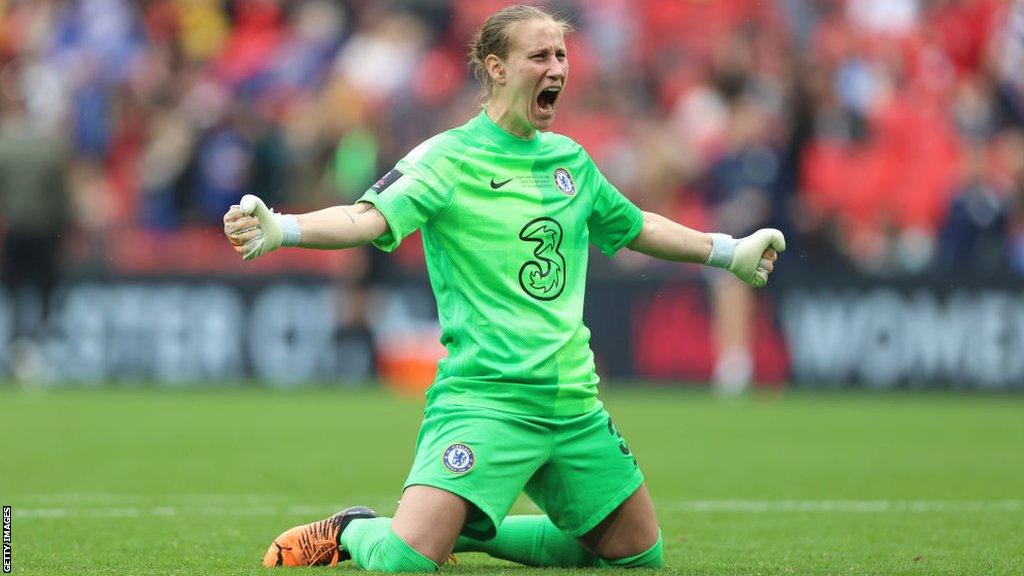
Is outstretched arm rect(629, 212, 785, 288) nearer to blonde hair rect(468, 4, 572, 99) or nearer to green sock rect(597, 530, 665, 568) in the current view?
blonde hair rect(468, 4, 572, 99)

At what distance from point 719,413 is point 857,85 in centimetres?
540

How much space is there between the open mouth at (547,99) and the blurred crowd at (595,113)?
1112 cm

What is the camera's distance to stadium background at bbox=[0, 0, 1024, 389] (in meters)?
16.6

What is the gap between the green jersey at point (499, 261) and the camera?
5.67 m

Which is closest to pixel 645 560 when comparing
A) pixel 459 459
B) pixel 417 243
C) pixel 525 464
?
pixel 525 464

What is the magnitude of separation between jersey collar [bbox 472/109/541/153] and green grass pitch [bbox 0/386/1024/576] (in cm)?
143

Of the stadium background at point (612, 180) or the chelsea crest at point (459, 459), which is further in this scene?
the stadium background at point (612, 180)

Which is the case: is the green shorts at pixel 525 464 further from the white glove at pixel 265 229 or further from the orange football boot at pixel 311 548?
the white glove at pixel 265 229

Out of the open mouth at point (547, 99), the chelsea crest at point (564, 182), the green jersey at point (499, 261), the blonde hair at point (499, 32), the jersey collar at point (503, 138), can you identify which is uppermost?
the blonde hair at point (499, 32)

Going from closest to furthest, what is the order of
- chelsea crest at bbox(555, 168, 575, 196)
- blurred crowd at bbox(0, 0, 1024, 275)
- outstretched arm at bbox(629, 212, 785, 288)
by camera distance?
chelsea crest at bbox(555, 168, 575, 196)
outstretched arm at bbox(629, 212, 785, 288)
blurred crowd at bbox(0, 0, 1024, 275)

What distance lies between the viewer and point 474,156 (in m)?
5.80

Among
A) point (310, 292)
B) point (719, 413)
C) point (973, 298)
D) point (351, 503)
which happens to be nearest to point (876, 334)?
point (973, 298)

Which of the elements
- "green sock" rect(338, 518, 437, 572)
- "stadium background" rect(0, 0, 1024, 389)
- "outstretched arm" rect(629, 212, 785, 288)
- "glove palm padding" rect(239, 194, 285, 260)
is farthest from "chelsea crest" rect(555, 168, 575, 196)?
"stadium background" rect(0, 0, 1024, 389)

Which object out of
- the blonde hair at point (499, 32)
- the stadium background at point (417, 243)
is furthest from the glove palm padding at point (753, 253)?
the stadium background at point (417, 243)
